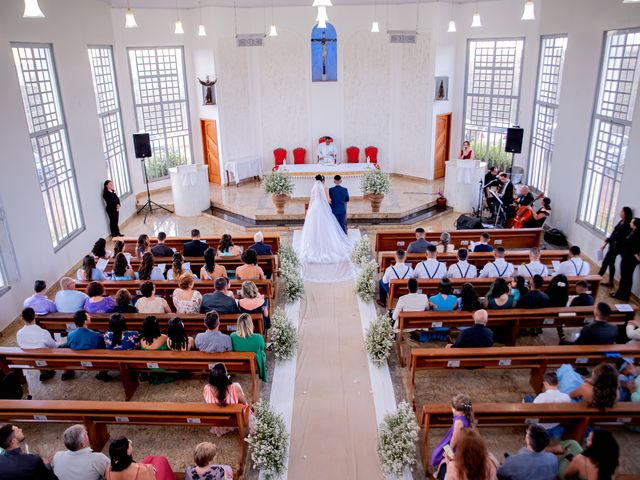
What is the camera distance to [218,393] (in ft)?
16.2

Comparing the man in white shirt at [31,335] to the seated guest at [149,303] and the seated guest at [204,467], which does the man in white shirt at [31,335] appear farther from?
the seated guest at [204,467]

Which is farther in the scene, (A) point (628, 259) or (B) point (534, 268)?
(A) point (628, 259)

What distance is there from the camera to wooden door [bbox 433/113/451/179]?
599 inches

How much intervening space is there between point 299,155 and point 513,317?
10.4 m

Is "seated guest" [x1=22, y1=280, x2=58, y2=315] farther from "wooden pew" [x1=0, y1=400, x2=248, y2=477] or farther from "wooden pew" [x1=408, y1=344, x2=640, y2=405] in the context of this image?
"wooden pew" [x1=408, y1=344, x2=640, y2=405]

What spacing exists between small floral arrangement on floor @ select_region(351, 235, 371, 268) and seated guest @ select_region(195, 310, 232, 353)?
14.0ft

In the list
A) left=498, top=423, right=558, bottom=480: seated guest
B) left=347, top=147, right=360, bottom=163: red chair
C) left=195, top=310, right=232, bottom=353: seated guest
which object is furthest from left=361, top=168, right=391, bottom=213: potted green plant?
left=498, top=423, right=558, bottom=480: seated guest

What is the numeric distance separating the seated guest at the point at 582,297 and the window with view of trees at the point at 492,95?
27.1 feet

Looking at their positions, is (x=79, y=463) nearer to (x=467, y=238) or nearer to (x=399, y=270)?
(x=399, y=270)

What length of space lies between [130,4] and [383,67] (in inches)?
280

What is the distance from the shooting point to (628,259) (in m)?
8.28

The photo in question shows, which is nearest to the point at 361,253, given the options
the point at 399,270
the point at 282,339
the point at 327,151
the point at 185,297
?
the point at 399,270

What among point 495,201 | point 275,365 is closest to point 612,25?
point 495,201

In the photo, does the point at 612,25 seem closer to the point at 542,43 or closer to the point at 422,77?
the point at 542,43
